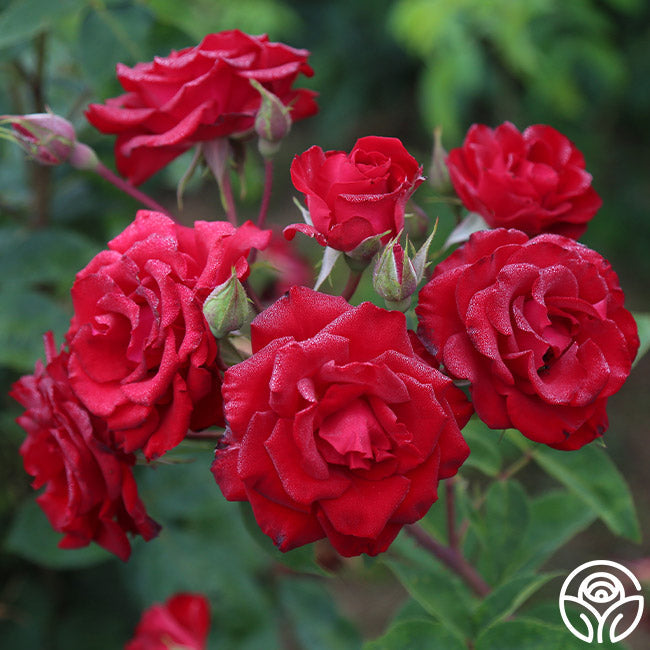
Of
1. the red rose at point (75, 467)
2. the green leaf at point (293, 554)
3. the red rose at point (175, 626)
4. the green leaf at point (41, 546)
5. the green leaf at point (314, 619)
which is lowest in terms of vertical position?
the green leaf at point (314, 619)

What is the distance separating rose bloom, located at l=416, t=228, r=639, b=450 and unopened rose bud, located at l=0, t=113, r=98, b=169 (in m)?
0.42

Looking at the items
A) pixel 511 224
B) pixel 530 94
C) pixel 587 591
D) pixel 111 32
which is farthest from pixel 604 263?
pixel 530 94


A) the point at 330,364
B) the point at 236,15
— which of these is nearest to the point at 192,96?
the point at 330,364

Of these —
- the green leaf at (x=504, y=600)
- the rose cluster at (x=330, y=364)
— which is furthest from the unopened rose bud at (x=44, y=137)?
the green leaf at (x=504, y=600)

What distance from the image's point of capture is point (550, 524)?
0.97 meters

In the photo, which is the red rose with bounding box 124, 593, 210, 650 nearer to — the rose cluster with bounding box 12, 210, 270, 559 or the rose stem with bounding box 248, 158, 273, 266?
the rose cluster with bounding box 12, 210, 270, 559

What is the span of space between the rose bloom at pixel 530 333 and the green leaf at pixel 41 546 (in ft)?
2.25

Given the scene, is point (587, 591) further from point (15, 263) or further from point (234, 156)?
point (15, 263)

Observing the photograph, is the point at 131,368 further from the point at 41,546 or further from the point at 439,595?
the point at 41,546

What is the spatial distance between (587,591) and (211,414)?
0.40m

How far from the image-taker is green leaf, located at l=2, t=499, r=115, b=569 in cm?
109

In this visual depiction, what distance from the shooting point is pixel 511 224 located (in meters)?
0.73

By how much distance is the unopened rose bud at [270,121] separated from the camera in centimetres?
73

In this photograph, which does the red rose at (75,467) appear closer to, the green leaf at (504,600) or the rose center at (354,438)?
the rose center at (354,438)
